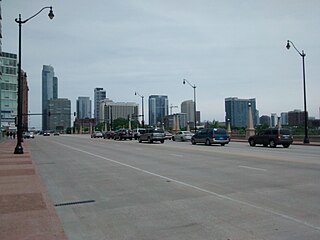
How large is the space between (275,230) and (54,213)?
4692 mm

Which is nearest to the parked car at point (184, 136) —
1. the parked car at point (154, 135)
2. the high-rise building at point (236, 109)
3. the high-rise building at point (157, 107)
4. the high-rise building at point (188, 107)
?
the parked car at point (154, 135)

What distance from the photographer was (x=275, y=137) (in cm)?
3362

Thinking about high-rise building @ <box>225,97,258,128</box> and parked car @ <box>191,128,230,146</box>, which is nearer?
parked car @ <box>191,128,230,146</box>

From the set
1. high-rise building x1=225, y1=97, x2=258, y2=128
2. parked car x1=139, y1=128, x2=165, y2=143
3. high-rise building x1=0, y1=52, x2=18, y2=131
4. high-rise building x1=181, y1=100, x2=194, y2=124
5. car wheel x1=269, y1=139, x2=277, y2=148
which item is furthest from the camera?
high-rise building x1=181, y1=100, x2=194, y2=124

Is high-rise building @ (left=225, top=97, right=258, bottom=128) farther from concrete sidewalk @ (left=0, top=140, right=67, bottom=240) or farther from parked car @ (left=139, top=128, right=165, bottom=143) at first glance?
concrete sidewalk @ (left=0, top=140, right=67, bottom=240)

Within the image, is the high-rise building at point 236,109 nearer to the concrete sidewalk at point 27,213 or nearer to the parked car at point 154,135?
the parked car at point 154,135

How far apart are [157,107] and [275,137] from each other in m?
108

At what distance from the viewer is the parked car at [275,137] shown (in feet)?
109

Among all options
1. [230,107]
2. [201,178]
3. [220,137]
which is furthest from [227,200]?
[230,107]

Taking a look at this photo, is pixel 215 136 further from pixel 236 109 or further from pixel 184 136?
pixel 236 109

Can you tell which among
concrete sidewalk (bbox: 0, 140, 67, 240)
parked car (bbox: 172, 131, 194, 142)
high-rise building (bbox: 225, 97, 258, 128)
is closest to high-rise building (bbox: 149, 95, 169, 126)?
high-rise building (bbox: 225, 97, 258, 128)

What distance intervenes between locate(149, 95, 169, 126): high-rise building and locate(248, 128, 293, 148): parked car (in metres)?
104

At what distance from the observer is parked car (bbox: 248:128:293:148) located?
3334 cm

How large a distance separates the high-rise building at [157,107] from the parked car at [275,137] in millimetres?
103833
